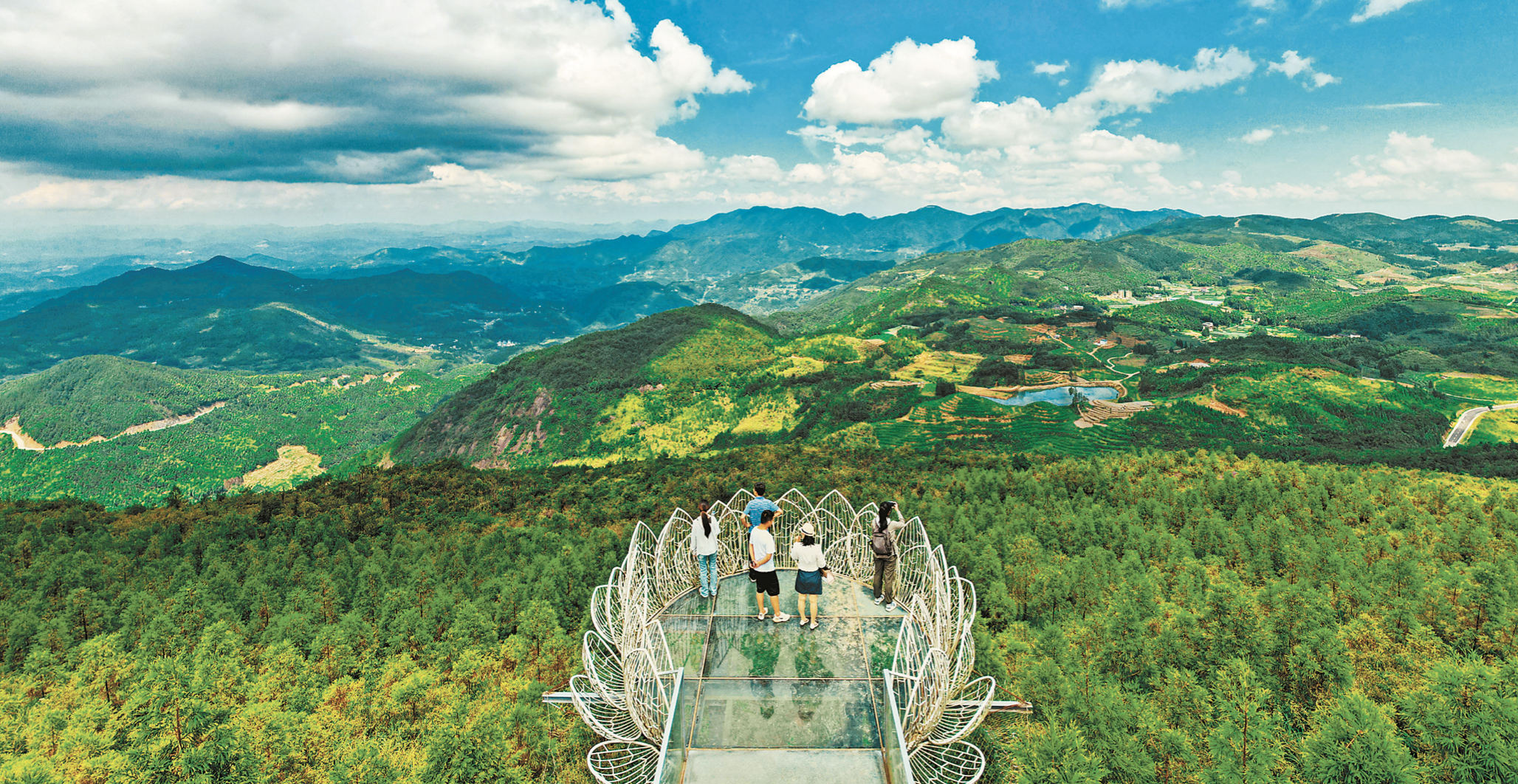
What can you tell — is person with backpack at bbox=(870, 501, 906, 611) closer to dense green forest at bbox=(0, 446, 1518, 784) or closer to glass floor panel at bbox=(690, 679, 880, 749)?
glass floor panel at bbox=(690, 679, 880, 749)

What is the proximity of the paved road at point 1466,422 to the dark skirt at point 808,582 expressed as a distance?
6716 inches

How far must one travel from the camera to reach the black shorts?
15.6m

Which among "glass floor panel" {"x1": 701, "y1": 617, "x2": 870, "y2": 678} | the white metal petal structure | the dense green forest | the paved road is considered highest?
"glass floor panel" {"x1": 701, "y1": 617, "x2": 870, "y2": 678}

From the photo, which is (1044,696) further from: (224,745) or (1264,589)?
(224,745)

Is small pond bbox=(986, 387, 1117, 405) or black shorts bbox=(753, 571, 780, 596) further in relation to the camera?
small pond bbox=(986, 387, 1117, 405)

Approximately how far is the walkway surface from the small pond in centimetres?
14213

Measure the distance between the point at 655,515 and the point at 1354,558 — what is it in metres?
34.7

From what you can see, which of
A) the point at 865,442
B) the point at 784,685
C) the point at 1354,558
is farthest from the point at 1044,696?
the point at 865,442

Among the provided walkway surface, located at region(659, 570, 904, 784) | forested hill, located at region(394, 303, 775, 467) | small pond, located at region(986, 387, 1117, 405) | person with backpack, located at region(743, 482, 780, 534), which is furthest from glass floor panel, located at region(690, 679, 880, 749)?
small pond, located at region(986, 387, 1117, 405)

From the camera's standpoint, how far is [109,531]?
3547 cm

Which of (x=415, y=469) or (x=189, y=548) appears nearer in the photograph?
(x=189, y=548)

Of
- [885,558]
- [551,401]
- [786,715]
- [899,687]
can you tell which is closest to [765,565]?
[885,558]

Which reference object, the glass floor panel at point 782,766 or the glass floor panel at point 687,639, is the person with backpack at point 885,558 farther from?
the glass floor panel at point 782,766

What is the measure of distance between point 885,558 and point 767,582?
3.43m
